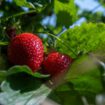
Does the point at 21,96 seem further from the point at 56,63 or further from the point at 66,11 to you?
the point at 66,11

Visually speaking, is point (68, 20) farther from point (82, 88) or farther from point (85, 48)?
point (82, 88)

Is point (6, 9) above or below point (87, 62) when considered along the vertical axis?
below

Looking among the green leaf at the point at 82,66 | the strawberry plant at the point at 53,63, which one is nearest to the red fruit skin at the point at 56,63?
the strawberry plant at the point at 53,63

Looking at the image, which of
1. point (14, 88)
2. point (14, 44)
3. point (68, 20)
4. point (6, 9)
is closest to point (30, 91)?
point (14, 88)

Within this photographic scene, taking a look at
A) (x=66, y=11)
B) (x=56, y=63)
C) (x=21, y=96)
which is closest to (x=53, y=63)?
(x=56, y=63)

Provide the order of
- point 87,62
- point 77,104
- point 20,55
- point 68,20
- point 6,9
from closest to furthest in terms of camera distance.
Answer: point 87,62 → point 77,104 → point 20,55 → point 68,20 → point 6,9

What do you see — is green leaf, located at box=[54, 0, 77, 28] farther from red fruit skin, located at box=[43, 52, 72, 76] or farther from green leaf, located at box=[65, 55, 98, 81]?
green leaf, located at box=[65, 55, 98, 81]

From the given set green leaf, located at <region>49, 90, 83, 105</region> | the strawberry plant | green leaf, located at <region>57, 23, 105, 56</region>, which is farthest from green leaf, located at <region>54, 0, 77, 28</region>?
green leaf, located at <region>49, 90, 83, 105</region>
